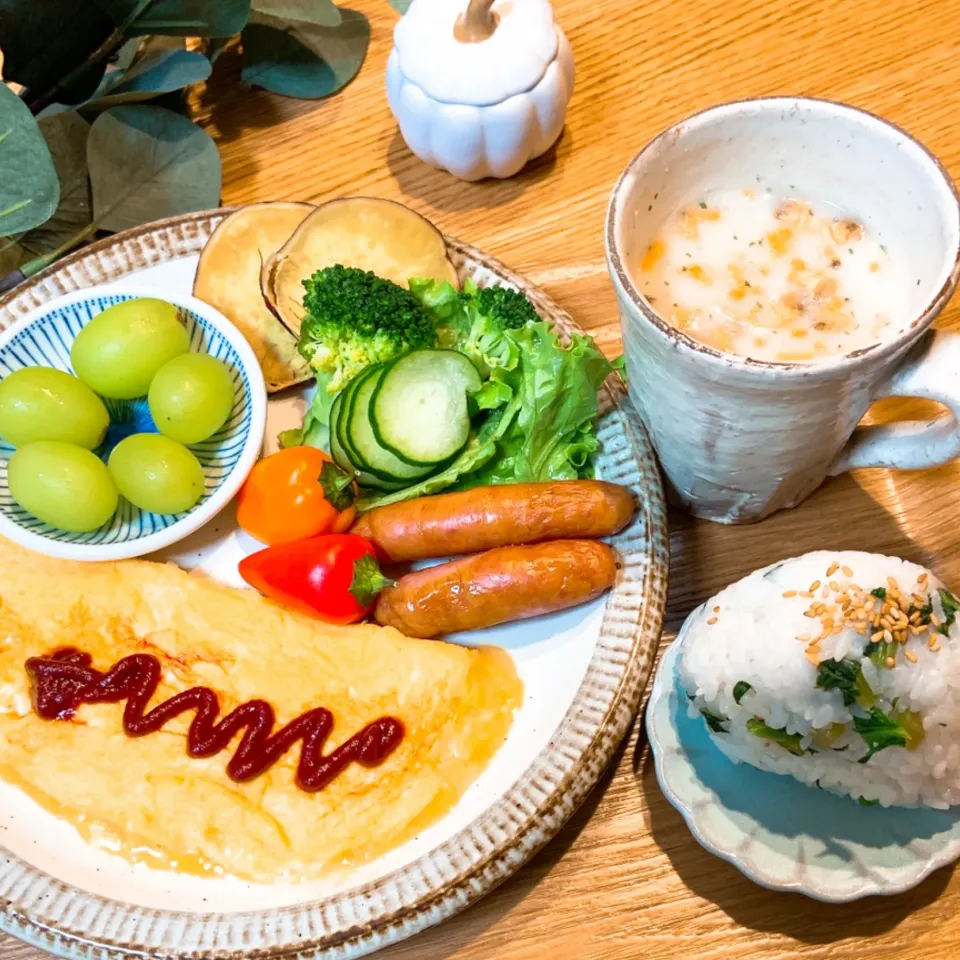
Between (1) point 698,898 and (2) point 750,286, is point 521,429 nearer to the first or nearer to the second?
(2) point 750,286

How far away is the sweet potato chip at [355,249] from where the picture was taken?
218cm

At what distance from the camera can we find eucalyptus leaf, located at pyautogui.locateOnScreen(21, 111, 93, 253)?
2.36 m

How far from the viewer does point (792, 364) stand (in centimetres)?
140

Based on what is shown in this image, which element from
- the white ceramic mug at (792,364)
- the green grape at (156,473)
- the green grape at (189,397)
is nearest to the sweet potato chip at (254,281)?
the green grape at (189,397)

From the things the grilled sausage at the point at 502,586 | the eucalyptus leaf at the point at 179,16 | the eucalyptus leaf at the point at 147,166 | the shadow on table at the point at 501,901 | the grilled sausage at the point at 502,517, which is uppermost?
the eucalyptus leaf at the point at 179,16

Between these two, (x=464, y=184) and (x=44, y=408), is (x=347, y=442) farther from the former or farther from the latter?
(x=464, y=184)

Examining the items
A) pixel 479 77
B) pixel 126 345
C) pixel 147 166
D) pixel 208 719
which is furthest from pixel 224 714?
pixel 479 77

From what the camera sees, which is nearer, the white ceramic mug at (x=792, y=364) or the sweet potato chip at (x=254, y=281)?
the white ceramic mug at (x=792, y=364)

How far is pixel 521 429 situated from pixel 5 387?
1098mm

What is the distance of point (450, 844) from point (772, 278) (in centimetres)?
115

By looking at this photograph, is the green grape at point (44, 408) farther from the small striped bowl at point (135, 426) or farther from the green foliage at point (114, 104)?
the green foliage at point (114, 104)

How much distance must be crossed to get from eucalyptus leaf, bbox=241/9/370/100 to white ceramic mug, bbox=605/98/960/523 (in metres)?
1.37

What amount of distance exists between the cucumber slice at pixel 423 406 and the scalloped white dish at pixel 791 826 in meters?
0.73

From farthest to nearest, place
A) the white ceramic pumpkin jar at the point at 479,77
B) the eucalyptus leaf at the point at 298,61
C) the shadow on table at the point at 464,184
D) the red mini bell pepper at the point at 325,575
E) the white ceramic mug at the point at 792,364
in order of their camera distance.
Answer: the eucalyptus leaf at the point at 298,61 → the shadow on table at the point at 464,184 → the white ceramic pumpkin jar at the point at 479,77 → the red mini bell pepper at the point at 325,575 → the white ceramic mug at the point at 792,364
